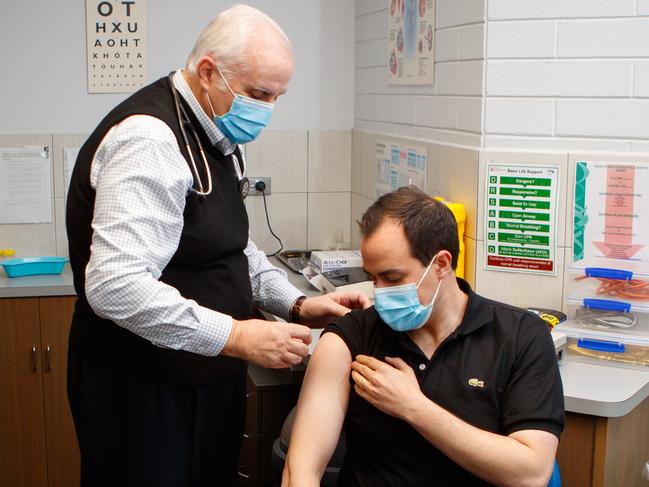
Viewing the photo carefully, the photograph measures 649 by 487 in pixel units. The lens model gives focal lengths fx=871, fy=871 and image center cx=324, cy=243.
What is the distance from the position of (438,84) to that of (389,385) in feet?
5.30

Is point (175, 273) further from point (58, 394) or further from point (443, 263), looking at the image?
point (58, 394)

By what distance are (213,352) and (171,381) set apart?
24 centimetres

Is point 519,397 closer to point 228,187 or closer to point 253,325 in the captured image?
point 253,325

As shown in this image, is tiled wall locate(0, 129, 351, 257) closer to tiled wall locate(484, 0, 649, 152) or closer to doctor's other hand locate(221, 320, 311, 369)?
tiled wall locate(484, 0, 649, 152)

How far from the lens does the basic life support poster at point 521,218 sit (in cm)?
271

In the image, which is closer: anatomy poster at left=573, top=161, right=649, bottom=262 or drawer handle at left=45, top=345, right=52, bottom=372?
anatomy poster at left=573, top=161, right=649, bottom=262

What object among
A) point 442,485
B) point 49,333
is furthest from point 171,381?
point 49,333

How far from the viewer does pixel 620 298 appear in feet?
8.40

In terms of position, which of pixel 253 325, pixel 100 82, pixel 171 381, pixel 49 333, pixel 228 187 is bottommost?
pixel 49 333

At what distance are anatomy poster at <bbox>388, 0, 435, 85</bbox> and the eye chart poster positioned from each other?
3.62ft

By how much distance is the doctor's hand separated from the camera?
67.1 inches

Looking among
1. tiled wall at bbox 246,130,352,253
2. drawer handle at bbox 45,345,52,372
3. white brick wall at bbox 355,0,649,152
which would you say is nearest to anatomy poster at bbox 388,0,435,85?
white brick wall at bbox 355,0,649,152

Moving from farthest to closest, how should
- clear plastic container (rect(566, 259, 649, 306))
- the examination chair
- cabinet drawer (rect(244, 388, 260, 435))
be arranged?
cabinet drawer (rect(244, 388, 260, 435)), clear plastic container (rect(566, 259, 649, 306)), the examination chair

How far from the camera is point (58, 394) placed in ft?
11.6
